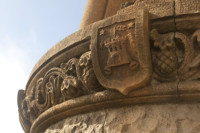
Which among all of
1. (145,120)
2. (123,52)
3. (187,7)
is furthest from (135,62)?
(187,7)

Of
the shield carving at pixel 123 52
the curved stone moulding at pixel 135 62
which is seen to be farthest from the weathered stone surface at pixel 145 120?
the shield carving at pixel 123 52

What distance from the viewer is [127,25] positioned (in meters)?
2.47

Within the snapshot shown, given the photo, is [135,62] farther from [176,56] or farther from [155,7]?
[155,7]

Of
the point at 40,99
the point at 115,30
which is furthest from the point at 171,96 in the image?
the point at 40,99

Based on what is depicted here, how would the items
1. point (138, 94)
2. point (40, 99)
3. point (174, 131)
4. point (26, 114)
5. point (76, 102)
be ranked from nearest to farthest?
point (174, 131)
point (138, 94)
point (76, 102)
point (40, 99)
point (26, 114)

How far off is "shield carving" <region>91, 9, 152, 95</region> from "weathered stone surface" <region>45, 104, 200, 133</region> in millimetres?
187

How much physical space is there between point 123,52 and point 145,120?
521 millimetres

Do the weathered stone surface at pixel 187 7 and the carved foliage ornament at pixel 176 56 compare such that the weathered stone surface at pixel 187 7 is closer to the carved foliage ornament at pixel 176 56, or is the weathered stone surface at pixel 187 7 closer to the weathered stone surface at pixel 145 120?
the carved foliage ornament at pixel 176 56

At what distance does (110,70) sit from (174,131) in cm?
64

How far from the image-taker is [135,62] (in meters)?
2.41

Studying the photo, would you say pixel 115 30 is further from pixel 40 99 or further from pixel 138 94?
pixel 40 99

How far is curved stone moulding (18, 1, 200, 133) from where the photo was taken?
2357mm

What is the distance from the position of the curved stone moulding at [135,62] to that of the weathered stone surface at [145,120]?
52mm

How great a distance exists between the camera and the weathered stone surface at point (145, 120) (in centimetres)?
229
